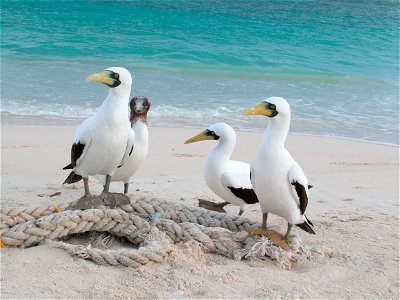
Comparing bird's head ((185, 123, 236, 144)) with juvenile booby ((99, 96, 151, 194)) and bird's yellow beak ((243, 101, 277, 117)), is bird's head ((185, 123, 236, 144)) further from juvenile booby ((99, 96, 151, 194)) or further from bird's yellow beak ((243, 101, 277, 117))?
bird's yellow beak ((243, 101, 277, 117))

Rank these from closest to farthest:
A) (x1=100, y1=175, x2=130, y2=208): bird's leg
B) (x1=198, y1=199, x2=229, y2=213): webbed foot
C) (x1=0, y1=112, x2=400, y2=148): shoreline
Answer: (x1=100, y1=175, x2=130, y2=208): bird's leg, (x1=198, y1=199, x2=229, y2=213): webbed foot, (x1=0, y1=112, x2=400, y2=148): shoreline

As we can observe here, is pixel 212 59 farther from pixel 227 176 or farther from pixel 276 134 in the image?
pixel 276 134

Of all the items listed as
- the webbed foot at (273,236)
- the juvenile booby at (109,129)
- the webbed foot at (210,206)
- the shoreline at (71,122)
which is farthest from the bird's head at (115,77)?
the shoreline at (71,122)

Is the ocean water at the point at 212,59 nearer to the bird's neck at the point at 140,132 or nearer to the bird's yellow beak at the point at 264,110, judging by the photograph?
the bird's neck at the point at 140,132

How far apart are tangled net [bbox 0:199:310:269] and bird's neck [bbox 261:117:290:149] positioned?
2.01 ft

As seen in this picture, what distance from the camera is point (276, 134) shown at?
426 centimetres

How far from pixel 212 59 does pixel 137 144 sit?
13236 mm

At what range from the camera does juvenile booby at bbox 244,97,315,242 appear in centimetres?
423

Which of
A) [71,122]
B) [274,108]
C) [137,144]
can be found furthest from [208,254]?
[71,122]

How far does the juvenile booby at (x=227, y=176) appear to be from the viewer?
209 inches

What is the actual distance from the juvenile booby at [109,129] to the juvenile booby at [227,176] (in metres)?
0.85

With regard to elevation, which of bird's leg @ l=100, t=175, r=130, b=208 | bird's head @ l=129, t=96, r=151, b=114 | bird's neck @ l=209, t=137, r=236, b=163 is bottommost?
bird's leg @ l=100, t=175, r=130, b=208

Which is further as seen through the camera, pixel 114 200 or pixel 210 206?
pixel 210 206

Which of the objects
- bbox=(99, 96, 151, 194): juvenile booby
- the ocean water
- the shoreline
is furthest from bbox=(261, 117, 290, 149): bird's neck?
the ocean water
